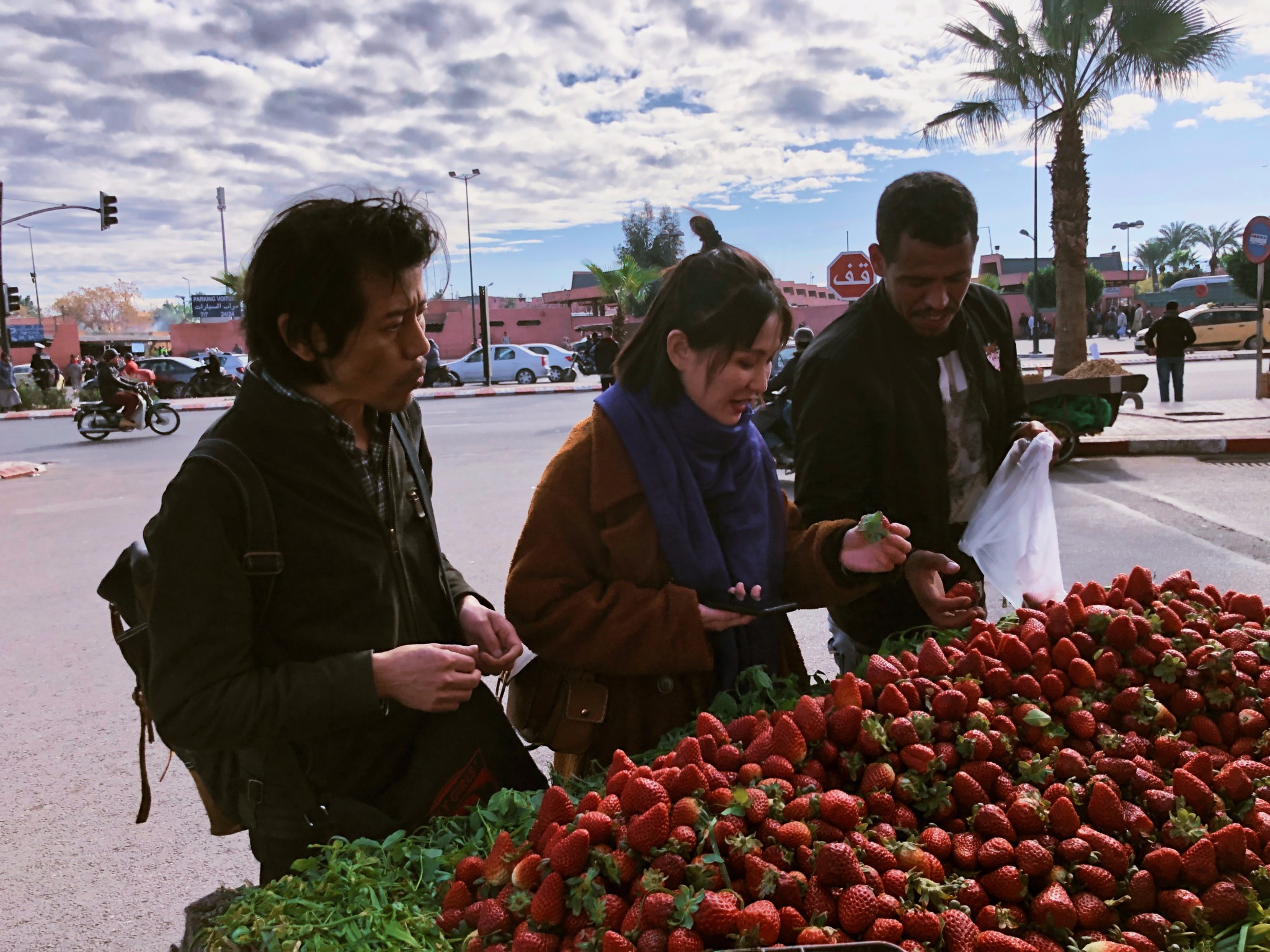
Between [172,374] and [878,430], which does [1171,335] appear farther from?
[172,374]

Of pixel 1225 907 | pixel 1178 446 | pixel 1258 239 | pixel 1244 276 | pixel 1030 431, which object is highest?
pixel 1244 276

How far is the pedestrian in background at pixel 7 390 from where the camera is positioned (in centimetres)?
2466

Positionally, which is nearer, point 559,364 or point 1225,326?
point 559,364

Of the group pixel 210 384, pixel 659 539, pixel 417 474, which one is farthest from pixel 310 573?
pixel 210 384

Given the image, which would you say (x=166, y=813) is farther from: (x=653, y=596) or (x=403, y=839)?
(x=653, y=596)

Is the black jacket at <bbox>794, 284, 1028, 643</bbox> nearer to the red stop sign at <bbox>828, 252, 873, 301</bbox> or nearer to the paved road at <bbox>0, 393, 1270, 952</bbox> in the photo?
the paved road at <bbox>0, 393, 1270, 952</bbox>

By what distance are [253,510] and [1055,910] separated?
4.62 ft

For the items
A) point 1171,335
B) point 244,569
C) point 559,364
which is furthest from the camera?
point 559,364

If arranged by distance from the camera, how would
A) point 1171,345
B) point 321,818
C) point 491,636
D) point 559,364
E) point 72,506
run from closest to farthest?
point 321,818
point 491,636
point 72,506
point 1171,345
point 559,364

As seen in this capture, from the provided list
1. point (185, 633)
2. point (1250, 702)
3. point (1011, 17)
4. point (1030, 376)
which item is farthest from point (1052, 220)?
point (185, 633)

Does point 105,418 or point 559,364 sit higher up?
point 559,364

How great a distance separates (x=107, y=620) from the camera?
5848mm

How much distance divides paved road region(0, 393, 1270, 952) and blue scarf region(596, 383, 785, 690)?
2.00 meters

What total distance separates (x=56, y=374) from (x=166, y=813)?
31.9 m
